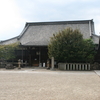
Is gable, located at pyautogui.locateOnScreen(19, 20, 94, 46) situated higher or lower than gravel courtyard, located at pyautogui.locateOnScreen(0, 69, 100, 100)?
higher

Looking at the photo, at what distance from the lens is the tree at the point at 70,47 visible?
1607 cm

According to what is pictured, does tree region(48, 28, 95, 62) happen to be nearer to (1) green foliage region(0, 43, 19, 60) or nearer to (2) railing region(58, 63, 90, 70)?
(2) railing region(58, 63, 90, 70)

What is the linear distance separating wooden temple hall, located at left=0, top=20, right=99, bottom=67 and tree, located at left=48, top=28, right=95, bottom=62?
3244mm

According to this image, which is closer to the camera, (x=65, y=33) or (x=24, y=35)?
(x=65, y=33)

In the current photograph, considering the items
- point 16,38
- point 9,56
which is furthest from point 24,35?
point 9,56

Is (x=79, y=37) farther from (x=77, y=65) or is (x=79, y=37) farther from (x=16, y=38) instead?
(x=16, y=38)

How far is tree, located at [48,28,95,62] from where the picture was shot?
633 inches

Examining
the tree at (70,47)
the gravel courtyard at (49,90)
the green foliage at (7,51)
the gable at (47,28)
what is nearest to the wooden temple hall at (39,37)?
the gable at (47,28)

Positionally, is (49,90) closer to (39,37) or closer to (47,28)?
(39,37)

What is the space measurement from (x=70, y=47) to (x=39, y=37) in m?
9.62

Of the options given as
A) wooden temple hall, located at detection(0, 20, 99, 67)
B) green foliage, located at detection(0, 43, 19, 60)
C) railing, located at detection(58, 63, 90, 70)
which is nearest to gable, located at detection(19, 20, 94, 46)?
wooden temple hall, located at detection(0, 20, 99, 67)

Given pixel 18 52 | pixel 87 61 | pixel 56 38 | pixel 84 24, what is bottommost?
pixel 87 61

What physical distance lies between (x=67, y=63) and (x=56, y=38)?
3.39 metres

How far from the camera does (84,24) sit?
1058 inches
